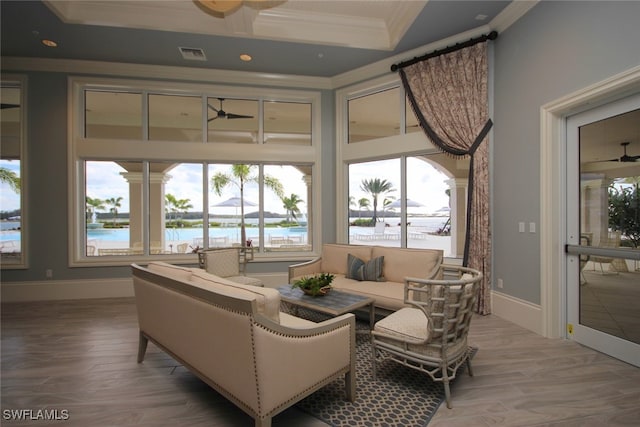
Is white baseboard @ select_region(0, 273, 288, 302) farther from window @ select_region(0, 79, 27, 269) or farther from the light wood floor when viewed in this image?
the light wood floor

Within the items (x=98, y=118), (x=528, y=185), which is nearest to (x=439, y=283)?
(x=528, y=185)

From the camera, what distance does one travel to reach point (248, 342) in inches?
62.3

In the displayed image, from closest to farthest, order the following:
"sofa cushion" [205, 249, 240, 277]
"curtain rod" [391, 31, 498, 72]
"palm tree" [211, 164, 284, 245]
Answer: "curtain rod" [391, 31, 498, 72] < "sofa cushion" [205, 249, 240, 277] < "palm tree" [211, 164, 284, 245]

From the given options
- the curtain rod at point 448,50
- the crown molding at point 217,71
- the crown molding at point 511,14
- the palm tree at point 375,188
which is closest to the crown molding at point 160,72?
the crown molding at point 217,71

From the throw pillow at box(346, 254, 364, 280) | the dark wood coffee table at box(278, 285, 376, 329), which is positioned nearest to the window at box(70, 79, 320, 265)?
the throw pillow at box(346, 254, 364, 280)

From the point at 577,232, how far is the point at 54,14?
649 centimetres

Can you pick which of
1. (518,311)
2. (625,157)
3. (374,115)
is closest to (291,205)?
(374,115)

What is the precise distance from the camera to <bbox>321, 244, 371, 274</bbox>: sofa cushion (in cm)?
432

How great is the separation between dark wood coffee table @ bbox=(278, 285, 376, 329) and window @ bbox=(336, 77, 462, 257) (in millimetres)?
2227

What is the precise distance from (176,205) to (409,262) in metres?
4.12

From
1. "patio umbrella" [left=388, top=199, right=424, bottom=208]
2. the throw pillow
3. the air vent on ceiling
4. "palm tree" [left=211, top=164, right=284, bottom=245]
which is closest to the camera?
the throw pillow

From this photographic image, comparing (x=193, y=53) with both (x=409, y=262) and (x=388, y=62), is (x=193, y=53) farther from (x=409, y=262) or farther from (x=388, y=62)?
(x=409, y=262)

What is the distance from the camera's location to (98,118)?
5141 millimetres

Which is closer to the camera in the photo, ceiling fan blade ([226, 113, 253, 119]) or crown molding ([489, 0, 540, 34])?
crown molding ([489, 0, 540, 34])
